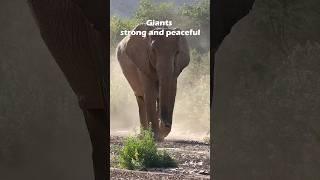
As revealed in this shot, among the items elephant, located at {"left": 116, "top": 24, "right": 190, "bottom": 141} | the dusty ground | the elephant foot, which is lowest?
the dusty ground

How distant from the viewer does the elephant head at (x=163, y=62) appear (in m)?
5.06

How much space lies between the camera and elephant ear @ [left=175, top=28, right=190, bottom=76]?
496 centimetres

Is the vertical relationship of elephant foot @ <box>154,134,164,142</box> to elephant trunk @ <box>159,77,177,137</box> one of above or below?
below

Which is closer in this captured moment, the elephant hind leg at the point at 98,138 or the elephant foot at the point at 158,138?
the elephant hind leg at the point at 98,138

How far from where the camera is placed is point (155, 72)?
5.56m

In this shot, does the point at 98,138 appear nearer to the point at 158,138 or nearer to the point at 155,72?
the point at 158,138

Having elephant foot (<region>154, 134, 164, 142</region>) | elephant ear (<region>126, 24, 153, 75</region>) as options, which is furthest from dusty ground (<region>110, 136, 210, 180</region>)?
elephant ear (<region>126, 24, 153, 75</region>)

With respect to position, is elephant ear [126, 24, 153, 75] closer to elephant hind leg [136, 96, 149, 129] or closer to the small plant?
elephant hind leg [136, 96, 149, 129]

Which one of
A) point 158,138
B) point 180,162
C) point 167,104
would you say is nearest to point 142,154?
point 158,138

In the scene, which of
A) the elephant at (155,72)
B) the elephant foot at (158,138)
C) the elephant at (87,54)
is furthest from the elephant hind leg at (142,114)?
the elephant at (87,54)

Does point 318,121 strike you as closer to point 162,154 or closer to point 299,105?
point 299,105

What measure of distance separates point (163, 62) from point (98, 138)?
0.97m

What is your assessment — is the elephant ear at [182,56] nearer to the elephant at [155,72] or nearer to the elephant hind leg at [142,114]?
the elephant at [155,72]

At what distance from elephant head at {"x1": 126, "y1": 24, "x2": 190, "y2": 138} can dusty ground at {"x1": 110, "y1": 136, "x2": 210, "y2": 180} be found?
15 cm
